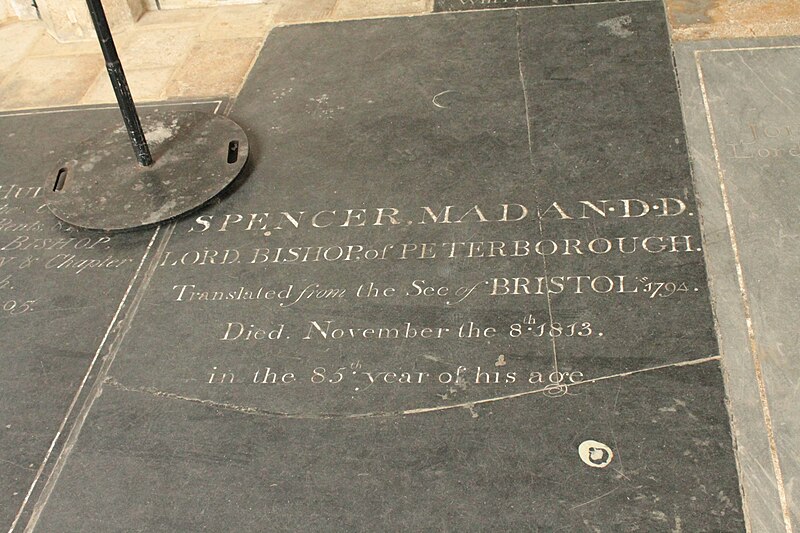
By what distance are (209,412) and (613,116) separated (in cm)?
256

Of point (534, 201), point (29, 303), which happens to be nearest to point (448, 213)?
point (534, 201)

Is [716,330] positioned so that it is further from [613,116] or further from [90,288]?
[90,288]

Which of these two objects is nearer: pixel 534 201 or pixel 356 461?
pixel 356 461

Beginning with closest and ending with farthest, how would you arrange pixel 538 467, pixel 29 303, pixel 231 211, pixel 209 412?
pixel 538 467, pixel 209 412, pixel 29 303, pixel 231 211

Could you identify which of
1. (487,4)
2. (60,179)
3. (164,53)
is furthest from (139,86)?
(487,4)

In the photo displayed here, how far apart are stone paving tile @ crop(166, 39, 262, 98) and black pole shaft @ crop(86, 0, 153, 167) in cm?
78

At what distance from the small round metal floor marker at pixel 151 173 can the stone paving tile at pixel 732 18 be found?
8.64ft

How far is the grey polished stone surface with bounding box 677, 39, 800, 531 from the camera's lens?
3.14 m

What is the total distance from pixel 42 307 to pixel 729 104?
3.44 metres

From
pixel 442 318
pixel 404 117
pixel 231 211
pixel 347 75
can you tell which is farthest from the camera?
pixel 347 75

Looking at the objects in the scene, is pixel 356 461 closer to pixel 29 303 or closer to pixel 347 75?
pixel 29 303

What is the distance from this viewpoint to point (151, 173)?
15.4 feet

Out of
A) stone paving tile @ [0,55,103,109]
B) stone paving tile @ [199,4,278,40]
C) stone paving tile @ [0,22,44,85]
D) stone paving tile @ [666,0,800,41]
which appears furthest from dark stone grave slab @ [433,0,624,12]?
stone paving tile @ [0,22,44,85]

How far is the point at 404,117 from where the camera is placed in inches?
195
